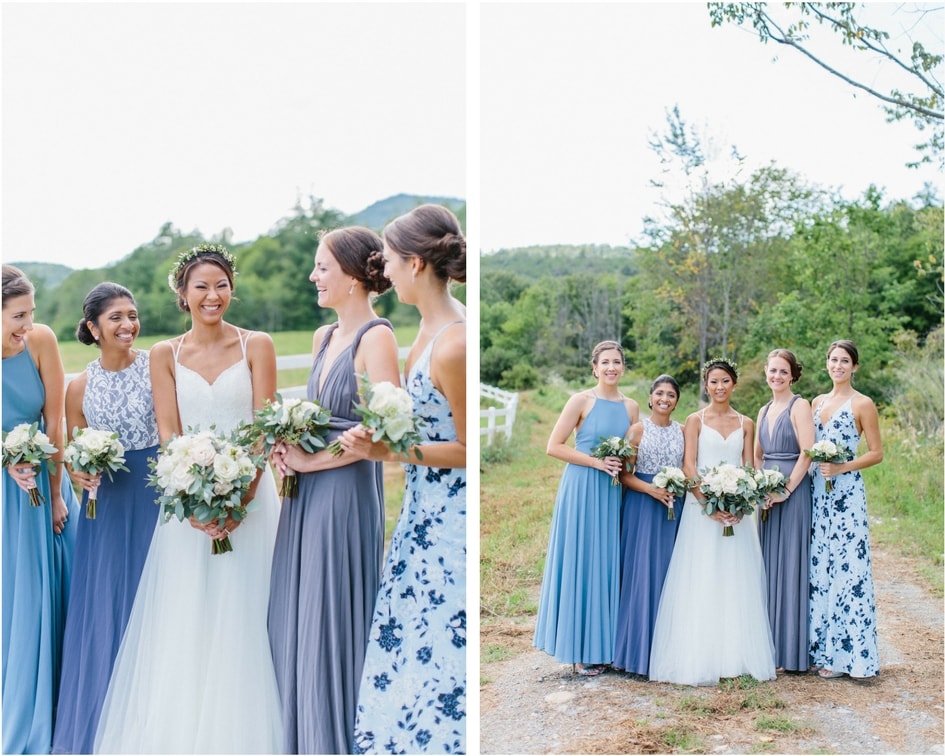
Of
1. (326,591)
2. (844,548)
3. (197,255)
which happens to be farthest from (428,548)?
(844,548)

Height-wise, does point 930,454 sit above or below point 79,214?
below

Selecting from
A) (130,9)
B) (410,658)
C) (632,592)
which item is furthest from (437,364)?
(130,9)

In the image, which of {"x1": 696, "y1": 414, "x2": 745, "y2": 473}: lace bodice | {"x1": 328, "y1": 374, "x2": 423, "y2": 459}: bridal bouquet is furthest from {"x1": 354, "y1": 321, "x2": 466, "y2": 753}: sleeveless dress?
{"x1": 696, "y1": 414, "x2": 745, "y2": 473}: lace bodice

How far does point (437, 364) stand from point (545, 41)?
173 inches

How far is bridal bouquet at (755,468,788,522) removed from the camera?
168 inches

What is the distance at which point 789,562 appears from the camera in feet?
14.5

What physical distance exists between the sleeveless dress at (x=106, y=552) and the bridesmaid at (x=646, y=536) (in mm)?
2273

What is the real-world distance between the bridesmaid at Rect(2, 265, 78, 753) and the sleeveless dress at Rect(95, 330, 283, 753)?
346 millimetres

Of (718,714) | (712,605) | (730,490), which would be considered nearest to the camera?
(718,714)

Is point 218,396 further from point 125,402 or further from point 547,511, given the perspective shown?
point 547,511

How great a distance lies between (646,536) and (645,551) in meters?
0.07

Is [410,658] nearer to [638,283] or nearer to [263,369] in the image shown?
[263,369]

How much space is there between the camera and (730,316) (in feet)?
20.7

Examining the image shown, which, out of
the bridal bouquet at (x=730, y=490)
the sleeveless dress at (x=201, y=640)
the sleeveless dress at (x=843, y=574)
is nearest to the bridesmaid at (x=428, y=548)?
the sleeveless dress at (x=201, y=640)
